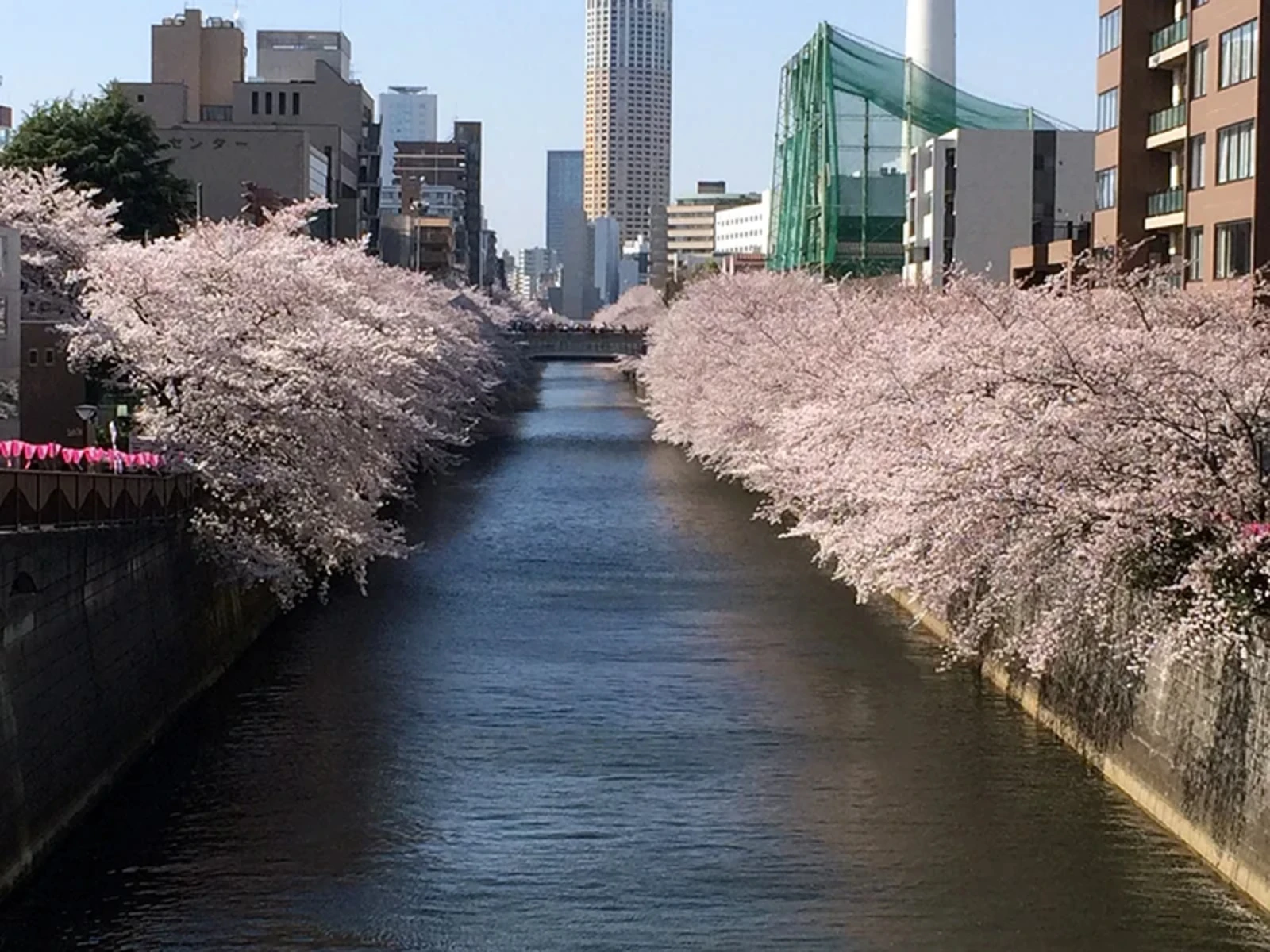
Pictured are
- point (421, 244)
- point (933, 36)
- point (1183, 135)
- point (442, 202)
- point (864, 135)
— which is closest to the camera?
point (1183, 135)

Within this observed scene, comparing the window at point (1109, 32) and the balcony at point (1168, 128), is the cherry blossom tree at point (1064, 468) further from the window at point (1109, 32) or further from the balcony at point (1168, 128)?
the window at point (1109, 32)

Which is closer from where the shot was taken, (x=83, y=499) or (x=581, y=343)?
(x=83, y=499)

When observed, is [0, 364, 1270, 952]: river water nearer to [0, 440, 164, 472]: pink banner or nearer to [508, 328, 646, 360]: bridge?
[0, 440, 164, 472]: pink banner

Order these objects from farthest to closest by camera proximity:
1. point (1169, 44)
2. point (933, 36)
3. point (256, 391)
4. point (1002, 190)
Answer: point (933, 36) → point (1002, 190) → point (1169, 44) → point (256, 391)

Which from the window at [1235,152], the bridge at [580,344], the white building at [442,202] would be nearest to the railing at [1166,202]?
the window at [1235,152]

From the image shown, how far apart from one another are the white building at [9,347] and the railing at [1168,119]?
20834 millimetres

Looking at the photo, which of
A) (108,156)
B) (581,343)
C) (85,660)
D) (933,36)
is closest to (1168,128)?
(85,660)

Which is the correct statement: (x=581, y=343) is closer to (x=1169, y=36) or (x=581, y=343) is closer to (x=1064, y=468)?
(x=1169, y=36)

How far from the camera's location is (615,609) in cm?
3388

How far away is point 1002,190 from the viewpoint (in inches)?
3027

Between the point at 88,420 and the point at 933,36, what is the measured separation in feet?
245

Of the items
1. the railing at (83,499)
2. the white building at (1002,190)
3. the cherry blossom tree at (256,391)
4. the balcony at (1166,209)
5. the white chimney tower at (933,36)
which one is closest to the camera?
the railing at (83,499)

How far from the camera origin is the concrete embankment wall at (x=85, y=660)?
58.8ft

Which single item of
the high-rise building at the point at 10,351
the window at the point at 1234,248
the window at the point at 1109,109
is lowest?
the high-rise building at the point at 10,351
